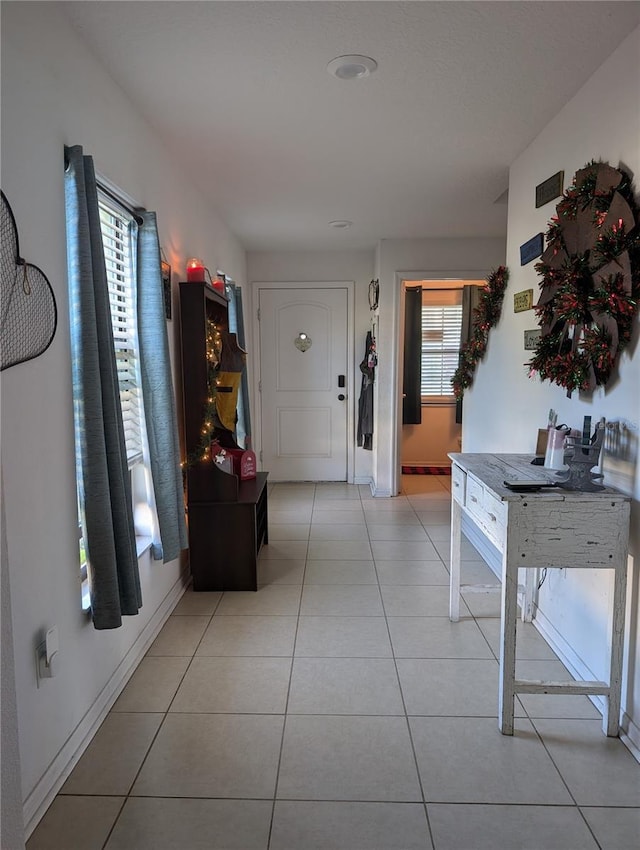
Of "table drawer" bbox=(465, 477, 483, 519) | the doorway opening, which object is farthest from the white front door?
"table drawer" bbox=(465, 477, 483, 519)

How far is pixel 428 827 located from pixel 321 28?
2.50 meters

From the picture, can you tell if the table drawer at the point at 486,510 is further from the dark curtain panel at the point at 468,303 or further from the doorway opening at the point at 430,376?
the doorway opening at the point at 430,376

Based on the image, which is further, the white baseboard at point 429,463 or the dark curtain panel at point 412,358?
the white baseboard at point 429,463

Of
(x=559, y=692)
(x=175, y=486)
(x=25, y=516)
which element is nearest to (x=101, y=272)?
(x=25, y=516)

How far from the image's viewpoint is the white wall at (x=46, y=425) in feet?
5.00

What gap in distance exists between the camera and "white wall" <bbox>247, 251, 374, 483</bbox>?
18.9 ft

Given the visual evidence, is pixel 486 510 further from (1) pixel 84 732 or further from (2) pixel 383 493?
(2) pixel 383 493

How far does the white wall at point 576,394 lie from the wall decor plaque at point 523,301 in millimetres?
33

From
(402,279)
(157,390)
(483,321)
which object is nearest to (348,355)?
(402,279)

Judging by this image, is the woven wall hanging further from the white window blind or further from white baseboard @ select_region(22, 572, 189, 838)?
white baseboard @ select_region(22, 572, 189, 838)

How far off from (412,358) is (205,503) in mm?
4028

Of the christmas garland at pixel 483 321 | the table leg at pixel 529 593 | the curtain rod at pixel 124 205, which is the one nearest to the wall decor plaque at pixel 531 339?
the christmas garland at pixel 483 321

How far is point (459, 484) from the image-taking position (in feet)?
8.55

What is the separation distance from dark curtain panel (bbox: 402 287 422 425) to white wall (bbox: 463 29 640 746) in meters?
2.90
